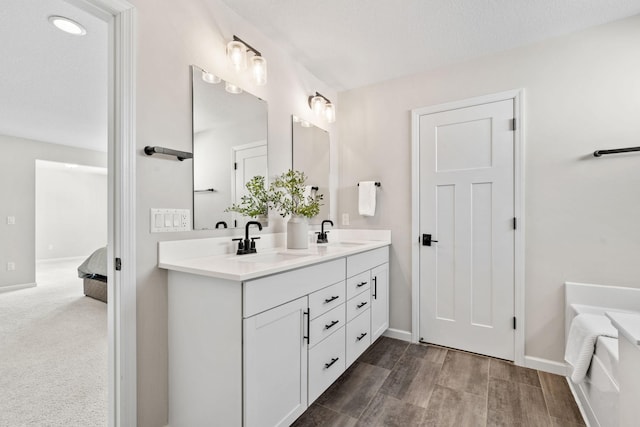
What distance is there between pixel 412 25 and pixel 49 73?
10.6 ft

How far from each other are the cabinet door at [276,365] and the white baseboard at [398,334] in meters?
1.47

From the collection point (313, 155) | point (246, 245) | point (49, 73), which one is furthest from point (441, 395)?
point (49, 73)

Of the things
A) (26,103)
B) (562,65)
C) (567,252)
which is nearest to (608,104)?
(562,65)

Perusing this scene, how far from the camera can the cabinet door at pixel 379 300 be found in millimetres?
2352

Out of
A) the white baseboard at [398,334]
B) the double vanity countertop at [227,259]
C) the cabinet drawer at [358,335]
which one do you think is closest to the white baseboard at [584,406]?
the white baseboard at [398,334]

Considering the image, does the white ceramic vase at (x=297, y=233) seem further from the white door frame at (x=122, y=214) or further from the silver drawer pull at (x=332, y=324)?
the white door frame at (x=122, y=214)

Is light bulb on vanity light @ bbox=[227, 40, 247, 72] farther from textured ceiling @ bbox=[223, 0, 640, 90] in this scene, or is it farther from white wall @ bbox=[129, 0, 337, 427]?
textured ceiling @ bbox=[223, 0, 640, 90]

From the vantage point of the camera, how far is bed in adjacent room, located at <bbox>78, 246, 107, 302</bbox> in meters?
3.76

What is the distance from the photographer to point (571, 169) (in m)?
2.07

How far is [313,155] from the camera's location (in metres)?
2.64

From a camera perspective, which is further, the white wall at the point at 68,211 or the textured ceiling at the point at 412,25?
the white wall at the point at 68,211

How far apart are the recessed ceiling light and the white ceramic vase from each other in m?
2.00

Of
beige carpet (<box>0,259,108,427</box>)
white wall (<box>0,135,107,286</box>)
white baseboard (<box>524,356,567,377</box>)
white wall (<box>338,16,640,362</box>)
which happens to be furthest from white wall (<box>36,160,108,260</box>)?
Result: white baseboard (<box>524,356,567,377</box>)

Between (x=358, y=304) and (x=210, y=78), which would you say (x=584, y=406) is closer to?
(x=358, y=304)
